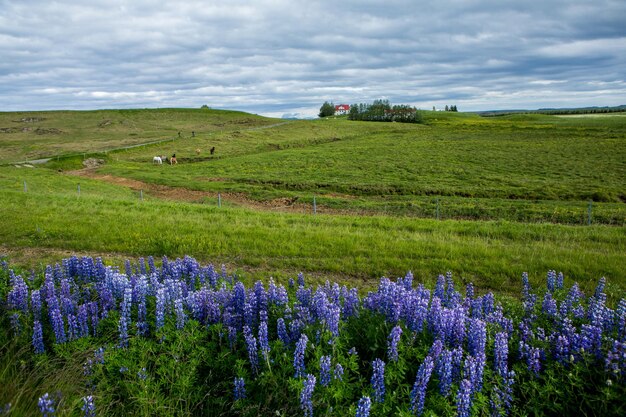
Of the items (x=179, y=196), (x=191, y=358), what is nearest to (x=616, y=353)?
(x=191, y=358)

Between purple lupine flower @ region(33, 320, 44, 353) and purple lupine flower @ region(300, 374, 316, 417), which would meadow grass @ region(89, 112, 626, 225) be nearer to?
purple lupine flower @ region(33, 320, 44, 353)

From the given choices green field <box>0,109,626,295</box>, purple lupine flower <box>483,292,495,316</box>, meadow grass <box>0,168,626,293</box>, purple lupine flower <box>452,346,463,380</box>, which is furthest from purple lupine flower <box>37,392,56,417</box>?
green field <box>0,109,626,295</box>

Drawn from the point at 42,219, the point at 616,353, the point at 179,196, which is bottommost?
the point at 179,196

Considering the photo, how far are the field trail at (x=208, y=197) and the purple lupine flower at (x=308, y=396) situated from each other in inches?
855

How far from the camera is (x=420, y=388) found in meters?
3.91

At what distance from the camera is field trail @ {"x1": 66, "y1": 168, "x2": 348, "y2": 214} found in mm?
27781

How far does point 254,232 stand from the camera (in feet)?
46.0

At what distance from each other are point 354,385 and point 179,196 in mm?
29828

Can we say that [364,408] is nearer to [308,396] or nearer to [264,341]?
[308,396]

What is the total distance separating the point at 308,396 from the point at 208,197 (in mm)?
28347

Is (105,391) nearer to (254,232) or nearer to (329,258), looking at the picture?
(329,258)

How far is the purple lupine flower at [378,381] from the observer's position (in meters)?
4.01

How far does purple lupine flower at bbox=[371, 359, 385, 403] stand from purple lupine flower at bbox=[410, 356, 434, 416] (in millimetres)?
270

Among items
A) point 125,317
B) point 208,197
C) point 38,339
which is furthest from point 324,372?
point 208,197
